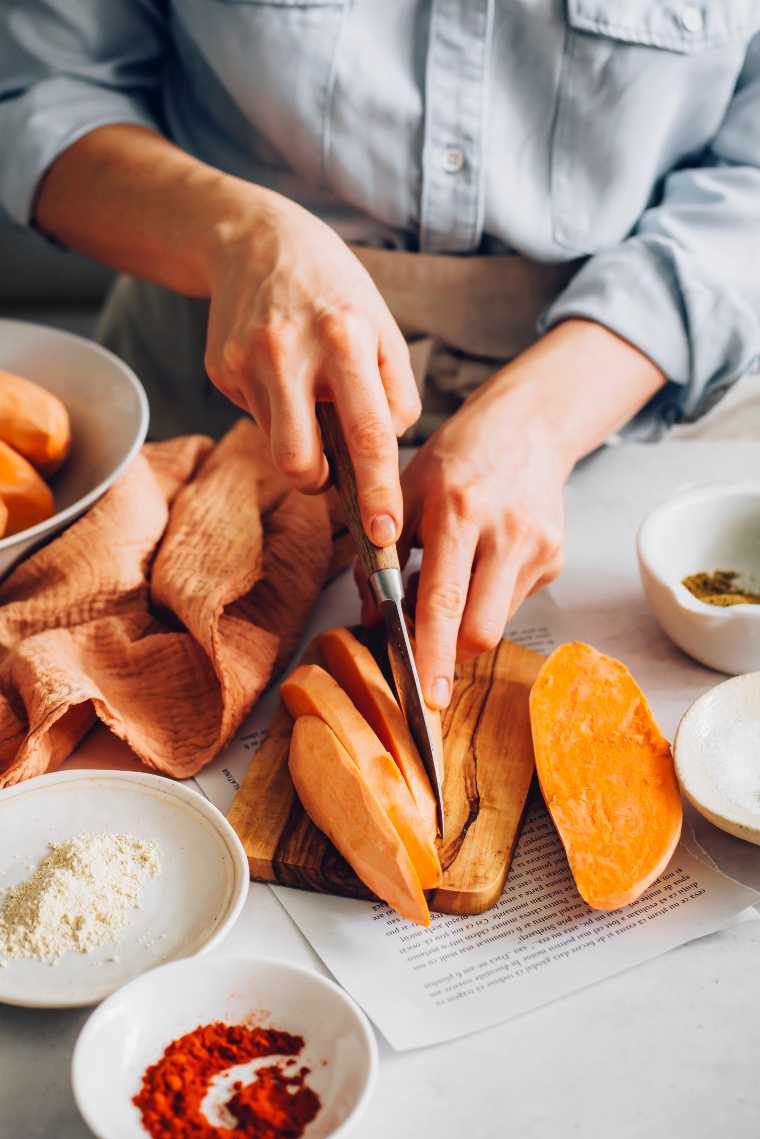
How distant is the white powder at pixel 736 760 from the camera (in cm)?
70

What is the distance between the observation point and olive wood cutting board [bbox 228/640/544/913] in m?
0.70

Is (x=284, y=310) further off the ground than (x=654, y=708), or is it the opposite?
(x=284, y=310)

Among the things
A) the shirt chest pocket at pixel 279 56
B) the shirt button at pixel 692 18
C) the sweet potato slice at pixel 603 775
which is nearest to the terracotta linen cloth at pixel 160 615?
the sweet potato slice at pixel 603 775

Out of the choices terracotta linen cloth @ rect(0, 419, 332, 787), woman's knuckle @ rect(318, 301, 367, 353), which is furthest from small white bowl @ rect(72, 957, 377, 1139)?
woman's knuckle @ rect(318, 301, 367, 353)

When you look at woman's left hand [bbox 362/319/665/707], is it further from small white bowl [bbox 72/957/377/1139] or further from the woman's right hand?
small white bowl [bbox 72/957/377/1139]

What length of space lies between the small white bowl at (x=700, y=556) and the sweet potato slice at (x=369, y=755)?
29 centimetres

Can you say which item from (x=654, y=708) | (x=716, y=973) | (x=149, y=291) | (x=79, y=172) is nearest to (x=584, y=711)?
(x=654, y=708)

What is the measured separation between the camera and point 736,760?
2.39 feet

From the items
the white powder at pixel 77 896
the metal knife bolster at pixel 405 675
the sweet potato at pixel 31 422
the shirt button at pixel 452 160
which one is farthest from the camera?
the shirt button at pixel 452 160

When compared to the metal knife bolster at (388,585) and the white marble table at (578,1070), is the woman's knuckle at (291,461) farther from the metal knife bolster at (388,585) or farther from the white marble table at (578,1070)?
the white marble table at (578,1070)

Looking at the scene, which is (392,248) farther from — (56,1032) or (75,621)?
(56,1032)

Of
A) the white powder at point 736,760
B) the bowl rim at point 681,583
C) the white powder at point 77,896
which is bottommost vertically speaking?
the white powder at point 77,896

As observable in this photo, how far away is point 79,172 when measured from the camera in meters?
1.11

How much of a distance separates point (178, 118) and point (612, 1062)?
1077mm
